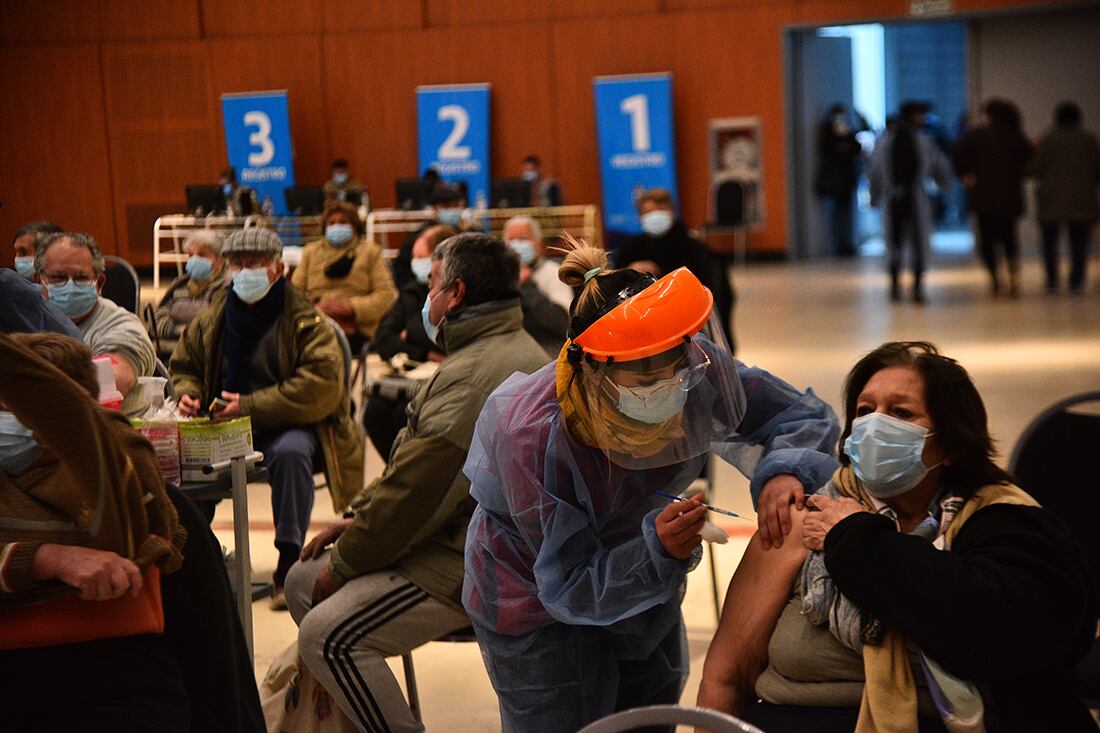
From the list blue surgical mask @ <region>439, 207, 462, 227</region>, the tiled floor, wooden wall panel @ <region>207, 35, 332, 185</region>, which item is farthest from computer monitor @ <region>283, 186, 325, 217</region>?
blue surgical mask @ <region>439, 207, 462, 227</region>

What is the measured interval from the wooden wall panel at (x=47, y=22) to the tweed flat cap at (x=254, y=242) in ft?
4.13

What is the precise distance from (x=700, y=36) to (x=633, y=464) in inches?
624

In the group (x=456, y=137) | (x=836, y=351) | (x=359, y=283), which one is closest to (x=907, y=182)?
(x=836, y=351)

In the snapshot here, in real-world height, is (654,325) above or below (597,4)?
below

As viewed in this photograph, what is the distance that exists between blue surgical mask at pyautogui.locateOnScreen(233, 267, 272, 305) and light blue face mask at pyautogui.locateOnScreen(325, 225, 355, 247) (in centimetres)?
250

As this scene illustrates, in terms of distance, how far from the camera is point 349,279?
6961 mm

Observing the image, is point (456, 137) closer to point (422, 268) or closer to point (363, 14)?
point (422, 268)

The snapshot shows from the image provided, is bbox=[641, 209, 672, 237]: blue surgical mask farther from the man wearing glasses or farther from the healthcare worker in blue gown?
the healthcare worker in blue gown

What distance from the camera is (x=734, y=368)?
2.15m

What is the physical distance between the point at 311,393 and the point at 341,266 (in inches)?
109

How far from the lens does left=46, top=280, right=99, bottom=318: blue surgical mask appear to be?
2439mm

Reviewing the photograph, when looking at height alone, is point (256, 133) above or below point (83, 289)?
above

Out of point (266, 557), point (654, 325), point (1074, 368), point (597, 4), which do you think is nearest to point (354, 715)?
point (654, 325)

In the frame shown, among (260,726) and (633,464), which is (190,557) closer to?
(260,726)
